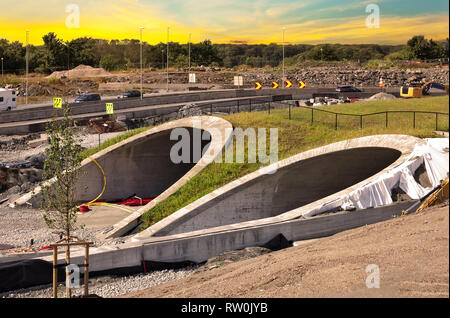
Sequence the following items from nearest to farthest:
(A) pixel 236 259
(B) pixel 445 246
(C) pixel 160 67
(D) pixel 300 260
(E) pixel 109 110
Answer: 1. (B) pixel 445 246
2. (D) pixel 300 260
3. (A) pixel 236 259
4. (E) pixel 109 110
5. (C) pixel 160 67

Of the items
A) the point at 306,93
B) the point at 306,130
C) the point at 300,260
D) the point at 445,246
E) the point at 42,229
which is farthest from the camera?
the point at 306,93

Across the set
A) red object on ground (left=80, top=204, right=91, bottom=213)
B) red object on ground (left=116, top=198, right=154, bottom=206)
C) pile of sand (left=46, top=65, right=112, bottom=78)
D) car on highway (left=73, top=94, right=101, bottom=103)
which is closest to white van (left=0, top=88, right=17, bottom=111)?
car on highway (left=73, top=94, right=101, bottom=103)

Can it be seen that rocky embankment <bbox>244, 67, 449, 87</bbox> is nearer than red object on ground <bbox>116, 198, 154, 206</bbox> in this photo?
No

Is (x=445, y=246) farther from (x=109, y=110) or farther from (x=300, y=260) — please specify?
(x=109, y=110)

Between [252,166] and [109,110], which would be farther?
[109,110]

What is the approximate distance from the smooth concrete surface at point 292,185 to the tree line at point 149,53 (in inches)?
2913

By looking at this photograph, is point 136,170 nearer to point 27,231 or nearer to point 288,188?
point 27,231

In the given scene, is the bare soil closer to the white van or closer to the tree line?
the white van

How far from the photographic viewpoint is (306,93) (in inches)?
2665

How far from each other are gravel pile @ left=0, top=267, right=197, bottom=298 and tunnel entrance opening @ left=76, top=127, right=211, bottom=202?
12.1 metres

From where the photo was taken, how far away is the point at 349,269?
13.2m

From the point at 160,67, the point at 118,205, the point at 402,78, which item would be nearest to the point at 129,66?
the point at 160,67

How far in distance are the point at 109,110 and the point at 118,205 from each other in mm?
14375

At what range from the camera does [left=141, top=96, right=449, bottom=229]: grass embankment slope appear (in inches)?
1000
